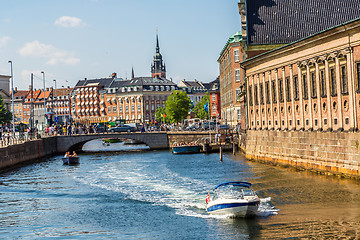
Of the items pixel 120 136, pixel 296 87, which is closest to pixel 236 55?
pixel 120 136

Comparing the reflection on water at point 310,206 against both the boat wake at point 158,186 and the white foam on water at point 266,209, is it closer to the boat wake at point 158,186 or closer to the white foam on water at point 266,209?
the white foam on water at point 266,209

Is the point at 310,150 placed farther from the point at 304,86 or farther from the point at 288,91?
the point at 288,91

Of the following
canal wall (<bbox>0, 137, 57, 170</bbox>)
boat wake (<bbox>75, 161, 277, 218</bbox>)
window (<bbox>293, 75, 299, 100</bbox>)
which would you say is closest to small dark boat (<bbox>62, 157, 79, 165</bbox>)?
canal wall (<bbox>0, 137, 57, 170</bbox>)

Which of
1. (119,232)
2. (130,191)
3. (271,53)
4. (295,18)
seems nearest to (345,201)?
(119,232)

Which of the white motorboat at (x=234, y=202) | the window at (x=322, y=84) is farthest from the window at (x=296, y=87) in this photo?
the white motorboat at (x=234, y=202)

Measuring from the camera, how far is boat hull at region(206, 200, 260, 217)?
121 feet

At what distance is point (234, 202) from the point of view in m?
37.1

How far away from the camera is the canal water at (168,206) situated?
1350 inches

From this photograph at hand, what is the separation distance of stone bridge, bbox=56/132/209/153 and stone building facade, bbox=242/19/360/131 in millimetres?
39170

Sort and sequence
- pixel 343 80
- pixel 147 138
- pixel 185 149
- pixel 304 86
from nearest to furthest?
pixel 343 80 → pixel 304 86 → pixel 185 149 → pixel 147 138

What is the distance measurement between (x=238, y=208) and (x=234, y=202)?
432 millimetres

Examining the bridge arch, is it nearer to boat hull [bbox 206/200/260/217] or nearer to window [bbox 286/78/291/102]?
window [bbox 286/78/291/102]

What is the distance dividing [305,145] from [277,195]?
1567cm

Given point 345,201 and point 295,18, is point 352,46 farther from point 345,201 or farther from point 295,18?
point 295,18
